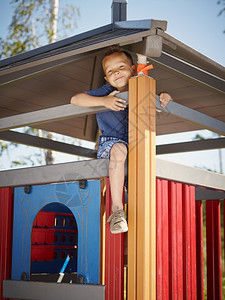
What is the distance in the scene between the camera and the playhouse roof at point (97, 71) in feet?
10.9

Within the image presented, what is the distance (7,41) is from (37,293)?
1211 cm

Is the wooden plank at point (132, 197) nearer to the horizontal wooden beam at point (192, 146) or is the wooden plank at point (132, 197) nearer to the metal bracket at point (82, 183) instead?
the metal bracket at point (82, 183)

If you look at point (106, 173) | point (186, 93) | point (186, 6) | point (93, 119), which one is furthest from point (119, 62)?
point (186, 6)

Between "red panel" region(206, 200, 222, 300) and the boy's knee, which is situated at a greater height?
the boy's knee

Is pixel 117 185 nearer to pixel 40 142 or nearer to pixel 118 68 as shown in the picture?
pixel 118 68

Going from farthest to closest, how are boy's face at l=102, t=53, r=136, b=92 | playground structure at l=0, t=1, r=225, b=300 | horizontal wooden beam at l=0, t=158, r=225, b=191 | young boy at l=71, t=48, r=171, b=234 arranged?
boy's face at l=102, t=53, r=136, b=92
horizontal wooden beam at l=0, t=158, r=225, b=191
young boy at l=71, t=48, r=171, b=234
playground structure at l=0, t=1, r=225, b=300

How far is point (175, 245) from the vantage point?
363cm

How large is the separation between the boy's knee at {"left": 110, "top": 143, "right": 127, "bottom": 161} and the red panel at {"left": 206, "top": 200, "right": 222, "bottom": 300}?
212 centimetres

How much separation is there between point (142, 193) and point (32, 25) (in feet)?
41.5

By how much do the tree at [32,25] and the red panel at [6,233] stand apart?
10.6m

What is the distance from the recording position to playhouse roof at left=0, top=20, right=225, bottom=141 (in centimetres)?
332

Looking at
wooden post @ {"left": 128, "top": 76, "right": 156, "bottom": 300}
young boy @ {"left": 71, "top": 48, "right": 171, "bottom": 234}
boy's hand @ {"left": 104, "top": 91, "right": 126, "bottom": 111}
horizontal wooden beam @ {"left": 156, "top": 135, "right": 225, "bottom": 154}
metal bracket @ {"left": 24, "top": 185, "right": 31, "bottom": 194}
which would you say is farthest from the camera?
horizontal wooden beam @ {"left": 156, "top": 135, "right": 225, "bottom": 154}

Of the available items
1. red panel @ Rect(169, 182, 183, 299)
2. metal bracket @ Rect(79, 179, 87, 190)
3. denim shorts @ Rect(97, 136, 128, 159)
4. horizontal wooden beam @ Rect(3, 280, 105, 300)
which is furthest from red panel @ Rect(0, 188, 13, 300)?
red panel @ Rect(169, 182, 183, 299)

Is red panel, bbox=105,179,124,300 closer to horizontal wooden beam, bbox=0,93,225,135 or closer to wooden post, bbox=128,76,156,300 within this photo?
wooden post, bbox=128,76,156,300
